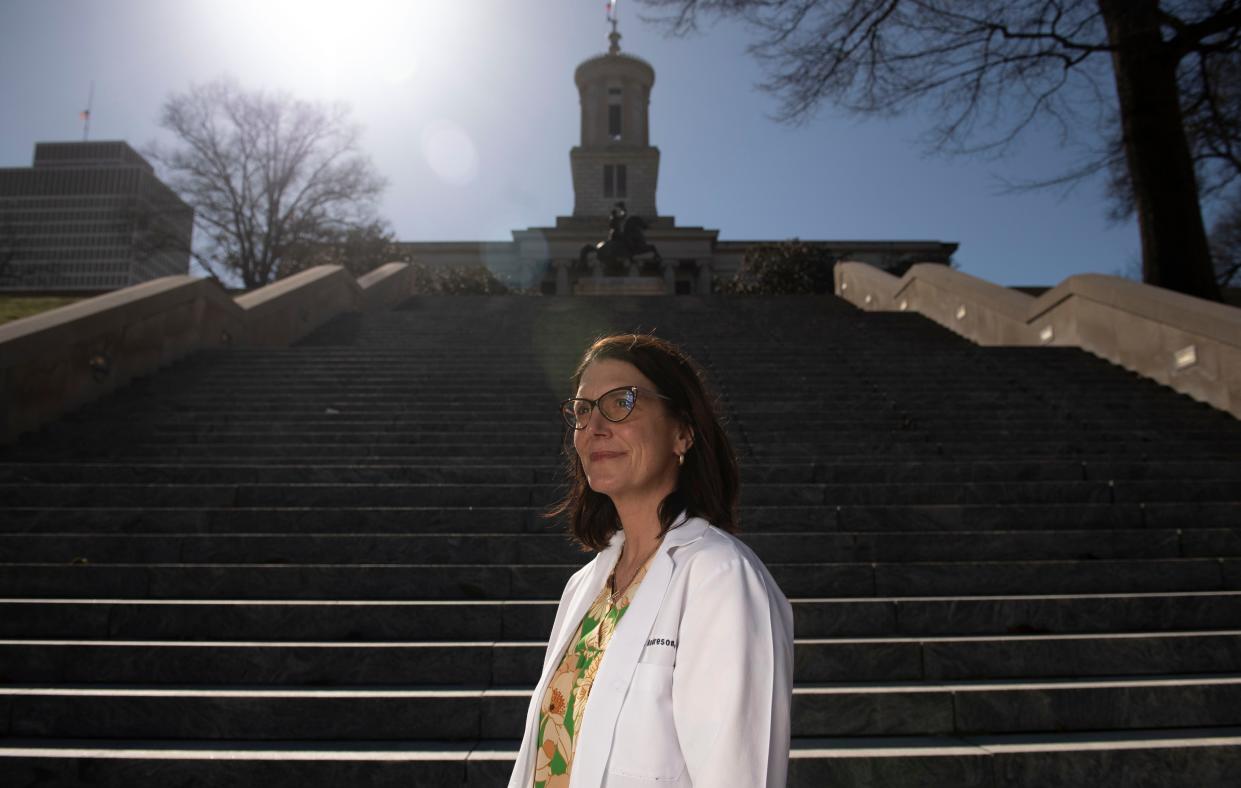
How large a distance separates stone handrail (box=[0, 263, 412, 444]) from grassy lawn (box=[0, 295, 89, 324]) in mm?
3651

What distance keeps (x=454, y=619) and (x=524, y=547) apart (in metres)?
0.75

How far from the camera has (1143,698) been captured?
3.41 meters

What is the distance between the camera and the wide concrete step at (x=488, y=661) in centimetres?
366

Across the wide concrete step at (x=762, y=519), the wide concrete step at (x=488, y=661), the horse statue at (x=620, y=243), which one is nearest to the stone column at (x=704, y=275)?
the horse statue at (x=620, y=243)

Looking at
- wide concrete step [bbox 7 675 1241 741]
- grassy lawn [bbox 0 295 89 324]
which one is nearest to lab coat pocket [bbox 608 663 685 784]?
wide concrete step [bbox 7 675 1241 741]

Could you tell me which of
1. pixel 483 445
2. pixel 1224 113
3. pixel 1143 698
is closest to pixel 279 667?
pixel 483 445

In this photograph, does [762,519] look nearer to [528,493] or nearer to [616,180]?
[528,493]

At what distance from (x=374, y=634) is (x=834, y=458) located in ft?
12.4

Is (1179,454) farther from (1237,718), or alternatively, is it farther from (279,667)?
(279,667)

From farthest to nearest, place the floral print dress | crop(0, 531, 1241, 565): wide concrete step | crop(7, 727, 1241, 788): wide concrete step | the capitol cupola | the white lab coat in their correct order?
the capitol cupola → crop(0, 531, 1241, 565): wide concrete step → crop(7, 727, 1241, 788): wide concrete step → the floral print dress → the white lab coat

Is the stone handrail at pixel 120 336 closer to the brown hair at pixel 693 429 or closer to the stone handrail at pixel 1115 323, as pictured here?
the brown hair at pixel 693 429

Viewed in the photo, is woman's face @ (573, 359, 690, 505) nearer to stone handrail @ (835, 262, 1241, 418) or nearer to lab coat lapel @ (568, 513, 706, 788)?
lab coat lapel @ (568, 513, 706, 788)

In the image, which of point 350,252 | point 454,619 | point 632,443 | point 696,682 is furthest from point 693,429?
point 350,252

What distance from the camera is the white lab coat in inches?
45.0
